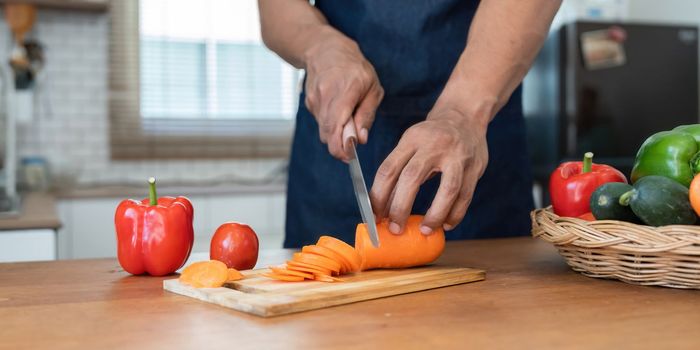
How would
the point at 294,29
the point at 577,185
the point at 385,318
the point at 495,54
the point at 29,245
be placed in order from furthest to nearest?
the point at 29,245
the point at 294,29
the point at 495,54
the point at 577,185
the point at 385,318

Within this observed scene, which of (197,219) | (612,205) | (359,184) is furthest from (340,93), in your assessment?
(197,219)

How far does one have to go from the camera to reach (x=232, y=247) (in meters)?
1.15

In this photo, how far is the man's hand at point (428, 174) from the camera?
1050 millimetres

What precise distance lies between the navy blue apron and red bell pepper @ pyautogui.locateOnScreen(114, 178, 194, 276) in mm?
450

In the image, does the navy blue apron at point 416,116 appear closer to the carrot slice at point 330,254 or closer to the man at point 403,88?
the man at point 403,88

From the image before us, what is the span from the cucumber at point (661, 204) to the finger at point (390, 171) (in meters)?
0.28

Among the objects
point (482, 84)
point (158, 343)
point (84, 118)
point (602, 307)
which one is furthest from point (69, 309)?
point (84, 118)

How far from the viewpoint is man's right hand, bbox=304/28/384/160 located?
3.91 ft

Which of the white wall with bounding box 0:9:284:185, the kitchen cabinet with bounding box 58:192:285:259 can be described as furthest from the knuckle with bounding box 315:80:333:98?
the white wall with bounding box 0:9:284:185

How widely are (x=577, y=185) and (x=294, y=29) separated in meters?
0.60

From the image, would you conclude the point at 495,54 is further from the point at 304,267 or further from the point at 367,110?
the point at 304,267

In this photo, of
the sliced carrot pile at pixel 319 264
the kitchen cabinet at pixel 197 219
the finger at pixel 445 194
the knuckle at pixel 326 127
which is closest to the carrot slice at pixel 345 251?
the sliced carrot pile at pixel 319 264

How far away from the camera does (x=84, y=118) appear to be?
3.39 m

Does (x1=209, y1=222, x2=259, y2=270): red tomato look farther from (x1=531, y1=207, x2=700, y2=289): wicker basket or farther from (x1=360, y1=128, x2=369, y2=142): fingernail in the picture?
(x1=531, y1=207, x2=700, y2=289): wicker basket
